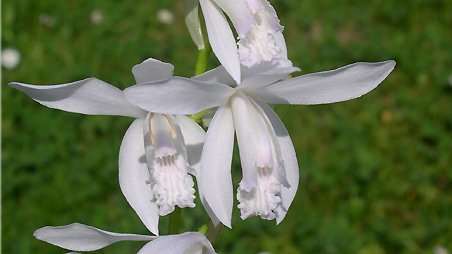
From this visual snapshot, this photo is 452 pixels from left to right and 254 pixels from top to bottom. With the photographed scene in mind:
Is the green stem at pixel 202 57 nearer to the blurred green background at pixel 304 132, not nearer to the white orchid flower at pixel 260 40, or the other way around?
the white orchid flower at pixel 260 40

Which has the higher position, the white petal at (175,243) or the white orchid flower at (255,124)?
the white orchid flower at (255,124)

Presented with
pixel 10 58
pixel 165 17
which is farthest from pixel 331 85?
pixel 165 17

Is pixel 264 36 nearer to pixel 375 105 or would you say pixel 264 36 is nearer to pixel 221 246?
pixel 221 246

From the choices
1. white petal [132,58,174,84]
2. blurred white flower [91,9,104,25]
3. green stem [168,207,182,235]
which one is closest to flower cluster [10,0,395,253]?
white petal [132,58,174,84]

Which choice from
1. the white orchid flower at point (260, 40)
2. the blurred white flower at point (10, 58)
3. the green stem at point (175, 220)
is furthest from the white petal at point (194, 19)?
the blurred white flower at point (10, 58)

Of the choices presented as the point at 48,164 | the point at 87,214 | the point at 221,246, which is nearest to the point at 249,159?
the point at 221,246

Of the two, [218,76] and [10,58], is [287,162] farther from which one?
[10,58]

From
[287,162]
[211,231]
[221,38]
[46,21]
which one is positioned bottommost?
[211,231]
